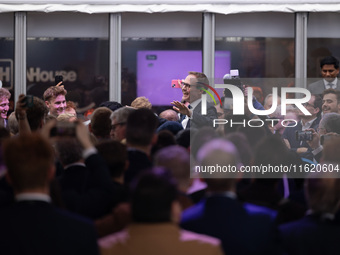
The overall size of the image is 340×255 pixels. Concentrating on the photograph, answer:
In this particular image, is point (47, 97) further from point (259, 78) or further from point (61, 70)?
point (259, 78)

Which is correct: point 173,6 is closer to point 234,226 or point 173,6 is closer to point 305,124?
point 305,124

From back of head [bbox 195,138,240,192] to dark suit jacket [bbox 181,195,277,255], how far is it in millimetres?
77

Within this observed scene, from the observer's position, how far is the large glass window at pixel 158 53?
13305 millimetres

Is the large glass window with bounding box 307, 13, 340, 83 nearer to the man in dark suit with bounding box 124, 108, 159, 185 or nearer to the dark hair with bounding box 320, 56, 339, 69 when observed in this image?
the dark hair with bounding box 320, 56, 339, 69

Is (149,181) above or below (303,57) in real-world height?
below

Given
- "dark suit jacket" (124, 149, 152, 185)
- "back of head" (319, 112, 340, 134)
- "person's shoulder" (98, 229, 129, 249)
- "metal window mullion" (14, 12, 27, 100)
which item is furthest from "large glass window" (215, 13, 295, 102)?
"person's shoulder" (98, 229, 129, 249)

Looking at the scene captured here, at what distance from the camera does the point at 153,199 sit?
12.1 ft

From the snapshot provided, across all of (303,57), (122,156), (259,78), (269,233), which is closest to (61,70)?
(259,78)

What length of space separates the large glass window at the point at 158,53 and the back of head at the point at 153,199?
30.9ft

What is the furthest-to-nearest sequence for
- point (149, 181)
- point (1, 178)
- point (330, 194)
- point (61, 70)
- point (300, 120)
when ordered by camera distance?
1. point (61, 70)
2. point (300, 120)
3. point (1, 178)
4. point (330, 194)
5. point (149, 181)

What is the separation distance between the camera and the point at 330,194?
14.0 ft

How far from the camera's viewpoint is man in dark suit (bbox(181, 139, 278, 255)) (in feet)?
13.7

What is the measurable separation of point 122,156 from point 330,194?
1466 mm

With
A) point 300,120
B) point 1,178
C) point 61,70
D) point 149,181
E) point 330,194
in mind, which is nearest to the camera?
point 149,181
